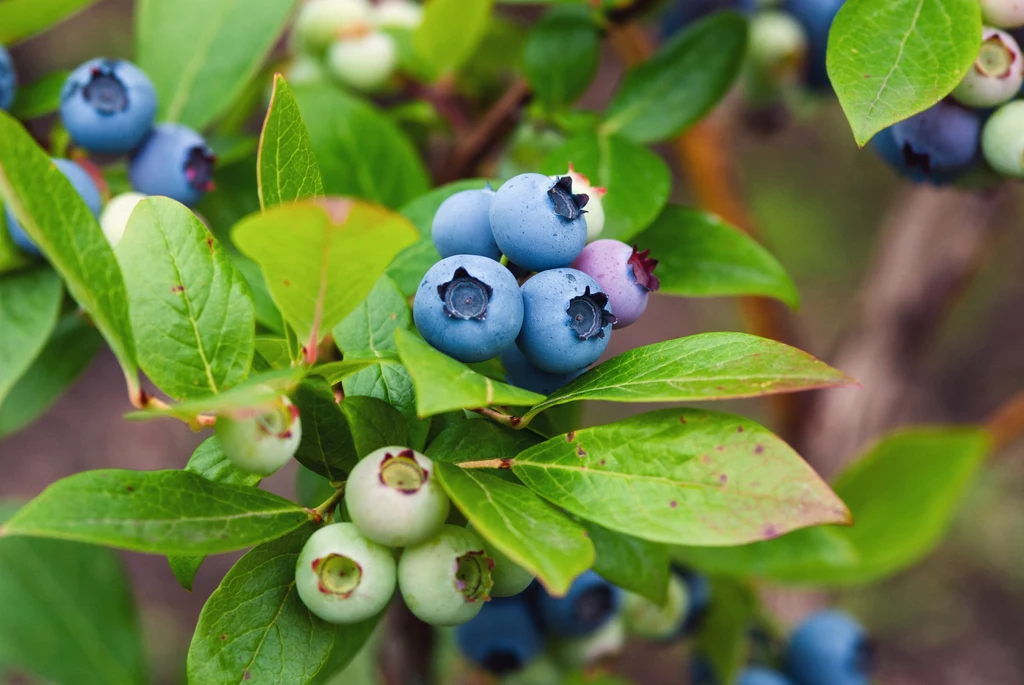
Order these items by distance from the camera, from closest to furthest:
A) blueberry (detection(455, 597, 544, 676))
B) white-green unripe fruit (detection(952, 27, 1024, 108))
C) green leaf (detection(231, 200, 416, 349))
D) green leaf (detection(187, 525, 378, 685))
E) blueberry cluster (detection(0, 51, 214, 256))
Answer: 1. green leaf (detection(231, 200, 416, 349))
2. green leaf (detection(187, 525, 378, 685))
3. white-green unripe fruit (detection(952, 27, 1024, 108))
4. blueberry cluster (detection(0, 51, 214, 256))
5. blueberry (detection(455, 597, 544, 676))

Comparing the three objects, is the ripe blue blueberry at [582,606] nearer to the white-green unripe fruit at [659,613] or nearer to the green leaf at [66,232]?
the white-green unripe fruit at [659,613]

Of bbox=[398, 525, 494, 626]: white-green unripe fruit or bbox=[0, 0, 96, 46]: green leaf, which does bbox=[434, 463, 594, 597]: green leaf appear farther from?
bbox=[0, 0, 96, 46]: green leaf

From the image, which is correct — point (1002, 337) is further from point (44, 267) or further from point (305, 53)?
point (44, 267)

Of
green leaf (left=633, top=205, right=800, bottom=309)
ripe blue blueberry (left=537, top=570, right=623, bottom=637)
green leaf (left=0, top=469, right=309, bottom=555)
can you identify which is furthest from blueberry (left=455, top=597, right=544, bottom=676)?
green leaf (left=0, top=469, right=309, bottom=555)

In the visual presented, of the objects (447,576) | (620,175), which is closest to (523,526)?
(447,576)

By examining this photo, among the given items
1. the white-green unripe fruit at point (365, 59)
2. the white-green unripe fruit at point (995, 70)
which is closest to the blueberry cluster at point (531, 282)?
the white-green unripe fruit at point (995, 70)

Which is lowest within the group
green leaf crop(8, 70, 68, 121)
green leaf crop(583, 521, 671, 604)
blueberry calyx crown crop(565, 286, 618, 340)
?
green leaf crop(583, 521, 671, 604)

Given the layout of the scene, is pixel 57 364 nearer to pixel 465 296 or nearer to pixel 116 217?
pixel 116 217
